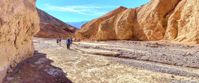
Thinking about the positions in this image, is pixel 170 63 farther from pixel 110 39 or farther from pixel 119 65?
pixel 110 39

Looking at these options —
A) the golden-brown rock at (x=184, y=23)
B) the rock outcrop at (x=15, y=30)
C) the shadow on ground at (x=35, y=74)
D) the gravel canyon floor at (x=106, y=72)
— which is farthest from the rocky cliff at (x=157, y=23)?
the shadow on ground at (x=35, y=74)

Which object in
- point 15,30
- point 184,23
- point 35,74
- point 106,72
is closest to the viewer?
point 15,30

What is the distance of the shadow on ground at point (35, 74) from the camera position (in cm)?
1647

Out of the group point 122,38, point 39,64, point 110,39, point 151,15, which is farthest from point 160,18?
point 39,64

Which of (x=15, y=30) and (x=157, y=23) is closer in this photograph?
(x=15, y=30)

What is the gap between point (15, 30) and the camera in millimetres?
17438

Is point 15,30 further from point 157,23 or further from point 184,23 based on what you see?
point 157,23

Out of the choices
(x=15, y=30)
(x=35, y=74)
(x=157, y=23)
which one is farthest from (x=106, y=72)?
(x=157, y=23)

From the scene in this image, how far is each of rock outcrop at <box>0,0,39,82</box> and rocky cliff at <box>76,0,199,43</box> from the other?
20.6 metres

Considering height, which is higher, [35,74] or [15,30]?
[15,30]

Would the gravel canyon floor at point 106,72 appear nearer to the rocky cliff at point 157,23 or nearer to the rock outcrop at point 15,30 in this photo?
the rock outcrop at point 15,30

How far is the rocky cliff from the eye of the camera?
3878cm

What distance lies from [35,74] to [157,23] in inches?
1258

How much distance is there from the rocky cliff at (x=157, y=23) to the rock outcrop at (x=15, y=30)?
20.6m
